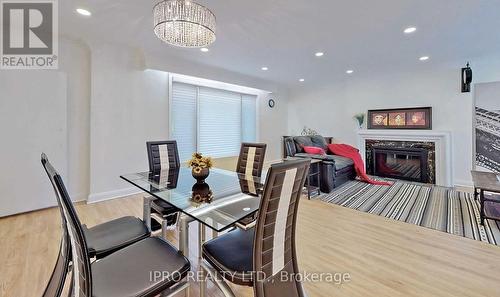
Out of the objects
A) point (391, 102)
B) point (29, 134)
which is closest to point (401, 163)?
point (391, 102)

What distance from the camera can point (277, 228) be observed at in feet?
3.63

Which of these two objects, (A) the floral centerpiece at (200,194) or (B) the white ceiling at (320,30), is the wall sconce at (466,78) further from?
(A) the floral centerpiece at (200,194)

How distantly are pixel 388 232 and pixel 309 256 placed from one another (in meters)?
1.12

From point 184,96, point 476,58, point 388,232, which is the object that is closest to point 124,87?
point 184,96

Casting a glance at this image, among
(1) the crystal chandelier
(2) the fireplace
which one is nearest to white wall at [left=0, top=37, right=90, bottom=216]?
(1) the crystal chandelier

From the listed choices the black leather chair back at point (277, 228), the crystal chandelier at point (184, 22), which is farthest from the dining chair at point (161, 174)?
the crystal chandelier at point (184, 22)

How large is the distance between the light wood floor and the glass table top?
26.7 inches

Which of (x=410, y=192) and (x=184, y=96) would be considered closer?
(x=410, y=192)

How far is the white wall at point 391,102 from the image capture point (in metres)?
4.43

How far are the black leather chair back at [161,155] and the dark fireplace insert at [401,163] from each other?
15.9 feet

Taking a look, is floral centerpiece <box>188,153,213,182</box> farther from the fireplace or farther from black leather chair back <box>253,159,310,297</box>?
the fireplace

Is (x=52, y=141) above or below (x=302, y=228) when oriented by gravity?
above

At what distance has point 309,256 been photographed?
2086mm

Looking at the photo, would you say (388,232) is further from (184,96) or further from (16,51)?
(16,51)
